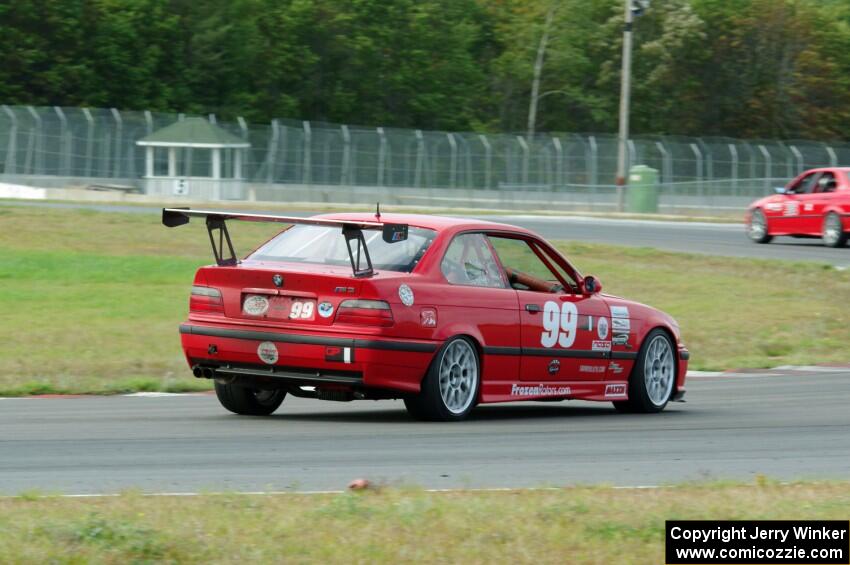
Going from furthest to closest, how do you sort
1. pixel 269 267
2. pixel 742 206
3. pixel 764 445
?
pixel 742 206, pixel 269 267, pixel 764 445

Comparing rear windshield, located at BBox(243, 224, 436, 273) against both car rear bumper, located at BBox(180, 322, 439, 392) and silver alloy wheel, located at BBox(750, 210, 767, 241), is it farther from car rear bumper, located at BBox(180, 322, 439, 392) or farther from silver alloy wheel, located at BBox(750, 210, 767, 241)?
silver alloy wheel, located at BBox(750, 210, 767, 241)

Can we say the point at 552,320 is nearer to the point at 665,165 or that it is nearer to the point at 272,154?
the point at 665,165

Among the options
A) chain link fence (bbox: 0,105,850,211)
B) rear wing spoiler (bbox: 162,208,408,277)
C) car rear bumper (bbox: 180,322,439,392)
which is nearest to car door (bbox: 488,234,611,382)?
car rear bumper (bbox: 180,322,439,392)

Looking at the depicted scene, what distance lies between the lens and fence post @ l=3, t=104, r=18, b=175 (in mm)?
51719

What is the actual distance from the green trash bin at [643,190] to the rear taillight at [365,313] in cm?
3914

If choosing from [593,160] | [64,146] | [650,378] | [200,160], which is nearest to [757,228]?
[593,160]

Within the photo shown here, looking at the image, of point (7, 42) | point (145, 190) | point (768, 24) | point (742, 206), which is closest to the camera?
point (742, 206)

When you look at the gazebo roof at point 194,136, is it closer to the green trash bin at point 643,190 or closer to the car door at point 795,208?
the green trash bin at point 643,190

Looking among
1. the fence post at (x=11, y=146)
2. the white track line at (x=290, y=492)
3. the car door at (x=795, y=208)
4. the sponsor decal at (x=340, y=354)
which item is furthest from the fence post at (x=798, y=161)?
the white track line at (x=290, y=492)

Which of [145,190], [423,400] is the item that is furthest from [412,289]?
[145,190]

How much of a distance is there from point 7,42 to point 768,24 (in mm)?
41011

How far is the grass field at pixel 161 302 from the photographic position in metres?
14.8

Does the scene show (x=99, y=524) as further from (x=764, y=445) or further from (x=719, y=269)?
(x=719, y=269)

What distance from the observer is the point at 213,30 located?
75.4 m
